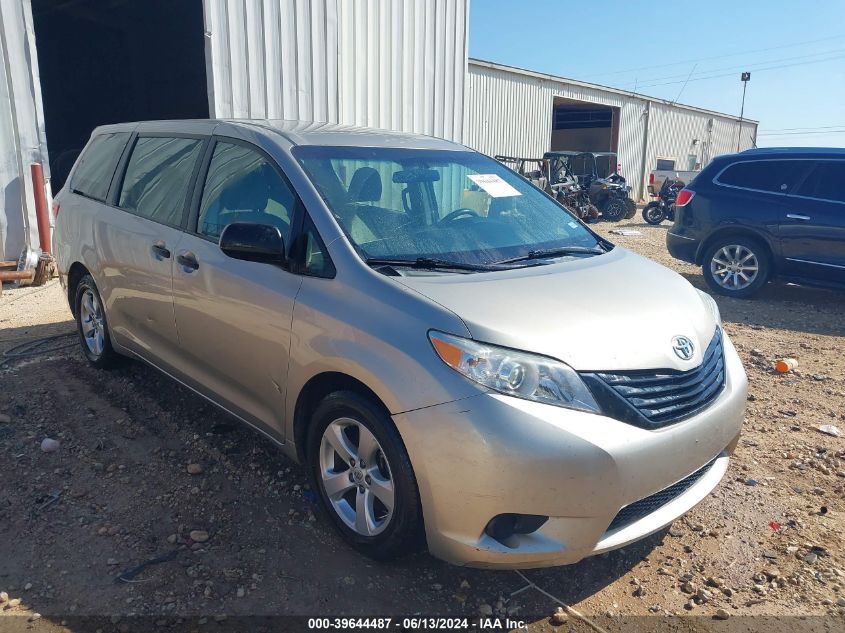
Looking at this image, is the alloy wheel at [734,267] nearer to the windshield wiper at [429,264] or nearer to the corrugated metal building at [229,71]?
the corrugated metal building at [229,71]

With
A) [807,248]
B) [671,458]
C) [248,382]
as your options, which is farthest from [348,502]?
[807,248]

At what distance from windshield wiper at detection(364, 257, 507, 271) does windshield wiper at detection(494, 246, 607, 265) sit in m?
0.12

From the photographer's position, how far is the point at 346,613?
8.08 feet

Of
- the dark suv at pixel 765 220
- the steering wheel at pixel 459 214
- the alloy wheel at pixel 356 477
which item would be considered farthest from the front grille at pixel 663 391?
the dark suv at pixel 765 220

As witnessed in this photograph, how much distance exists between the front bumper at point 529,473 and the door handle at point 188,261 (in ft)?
5.32

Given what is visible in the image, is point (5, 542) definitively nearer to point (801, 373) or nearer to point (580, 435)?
point (580, 435)

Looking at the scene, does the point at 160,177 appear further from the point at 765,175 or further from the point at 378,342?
the point at 765,175

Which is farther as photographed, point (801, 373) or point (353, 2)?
point (353, 2)

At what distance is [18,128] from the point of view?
782 cm

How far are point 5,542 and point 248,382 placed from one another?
3.96 feet

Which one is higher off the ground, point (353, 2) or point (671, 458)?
point (353, 2)

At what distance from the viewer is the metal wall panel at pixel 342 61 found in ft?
27.2

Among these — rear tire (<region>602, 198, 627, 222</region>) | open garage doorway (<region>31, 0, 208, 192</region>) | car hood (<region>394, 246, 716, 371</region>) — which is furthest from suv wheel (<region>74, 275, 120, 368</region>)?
rear tire (<region>602, 198, 627, 222</region>)

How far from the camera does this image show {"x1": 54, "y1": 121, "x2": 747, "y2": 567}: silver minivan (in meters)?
2.25
